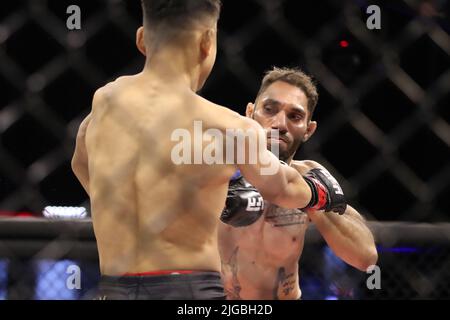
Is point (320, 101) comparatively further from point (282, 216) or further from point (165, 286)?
point (165, 286)

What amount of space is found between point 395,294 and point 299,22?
1.63 meters

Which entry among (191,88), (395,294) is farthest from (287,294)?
(191,88)

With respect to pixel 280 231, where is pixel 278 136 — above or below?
above

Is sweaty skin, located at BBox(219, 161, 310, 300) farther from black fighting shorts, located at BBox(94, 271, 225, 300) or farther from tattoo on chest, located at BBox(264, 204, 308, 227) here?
black fighting shorts, located at BBox(94, 271, 225, 300)

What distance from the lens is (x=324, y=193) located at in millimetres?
1757

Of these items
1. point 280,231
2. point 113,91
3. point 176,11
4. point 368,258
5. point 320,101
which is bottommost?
point 368,258

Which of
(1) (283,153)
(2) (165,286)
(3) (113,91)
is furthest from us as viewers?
(1) (283,153)

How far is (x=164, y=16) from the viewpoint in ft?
4.53

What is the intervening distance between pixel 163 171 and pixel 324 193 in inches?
21.6

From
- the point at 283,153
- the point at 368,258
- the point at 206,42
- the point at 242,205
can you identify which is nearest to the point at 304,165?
the point at 283,153

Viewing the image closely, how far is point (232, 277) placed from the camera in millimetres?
2162

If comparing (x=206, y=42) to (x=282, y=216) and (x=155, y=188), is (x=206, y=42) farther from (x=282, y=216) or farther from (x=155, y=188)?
(x=282, y=216)

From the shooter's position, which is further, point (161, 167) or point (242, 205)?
point (242, 205)

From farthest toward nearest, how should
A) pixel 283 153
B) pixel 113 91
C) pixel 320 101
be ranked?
pixel 320 101 → pixel 283 153 → pixel 113 91
